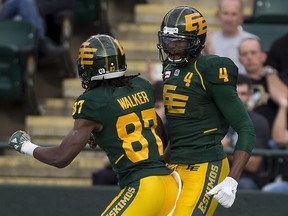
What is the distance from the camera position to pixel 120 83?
6980 millimetres

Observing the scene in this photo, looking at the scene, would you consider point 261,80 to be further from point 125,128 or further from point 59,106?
point 125,128

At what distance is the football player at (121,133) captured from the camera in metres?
6.82

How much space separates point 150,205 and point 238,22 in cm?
419

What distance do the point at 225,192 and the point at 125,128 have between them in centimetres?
71

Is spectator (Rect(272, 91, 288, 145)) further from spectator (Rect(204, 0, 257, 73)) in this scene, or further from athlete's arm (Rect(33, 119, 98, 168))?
athlete's arm (Rect(33, 119, 98, 168))

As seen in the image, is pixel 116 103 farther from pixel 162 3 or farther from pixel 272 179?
pixel 162 3

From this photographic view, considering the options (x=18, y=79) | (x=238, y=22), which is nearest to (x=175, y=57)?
(x=238, y=22)

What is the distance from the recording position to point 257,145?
9711 mm

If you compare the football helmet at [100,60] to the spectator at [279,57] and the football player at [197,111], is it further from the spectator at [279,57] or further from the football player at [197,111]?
the spectator at [279,57]

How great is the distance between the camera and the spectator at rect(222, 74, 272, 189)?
31.0ft

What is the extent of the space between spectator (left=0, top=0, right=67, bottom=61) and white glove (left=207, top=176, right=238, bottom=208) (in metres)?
5.42

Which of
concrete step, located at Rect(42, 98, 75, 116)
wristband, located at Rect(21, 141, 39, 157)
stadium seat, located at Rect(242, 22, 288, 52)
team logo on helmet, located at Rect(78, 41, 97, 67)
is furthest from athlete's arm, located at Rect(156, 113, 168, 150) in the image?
concrete step, located at Rect(42, 98, 75, 116)

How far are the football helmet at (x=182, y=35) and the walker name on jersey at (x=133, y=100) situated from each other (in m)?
0.30

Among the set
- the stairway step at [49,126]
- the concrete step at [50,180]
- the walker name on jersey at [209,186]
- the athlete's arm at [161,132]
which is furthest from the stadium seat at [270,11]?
the walker name on jersey at [209,186]
